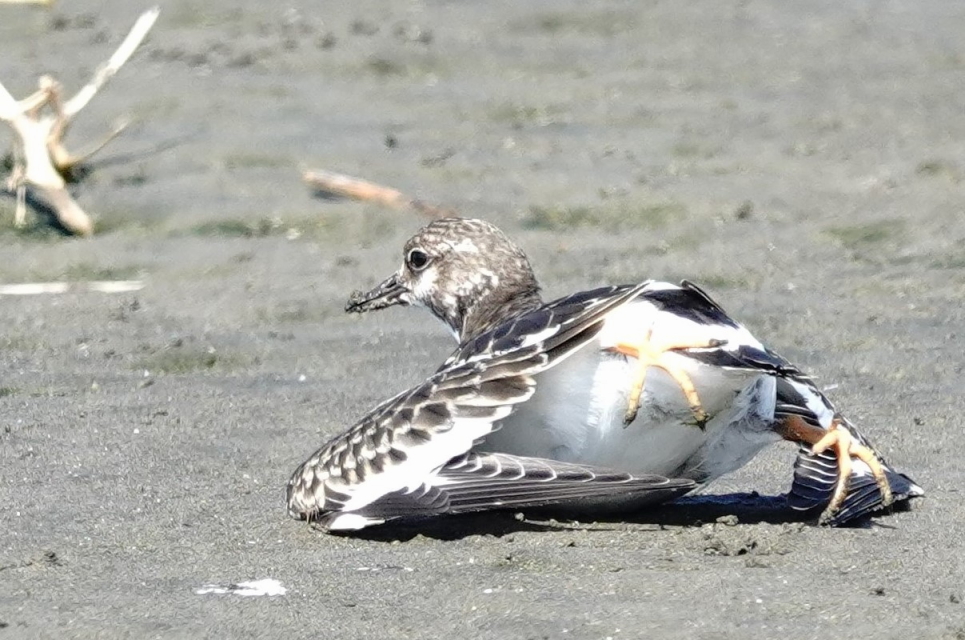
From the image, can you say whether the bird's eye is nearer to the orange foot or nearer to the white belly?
the white belly

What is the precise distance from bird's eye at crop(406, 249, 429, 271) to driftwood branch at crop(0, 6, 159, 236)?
9.54ft

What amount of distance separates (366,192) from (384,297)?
2535mm

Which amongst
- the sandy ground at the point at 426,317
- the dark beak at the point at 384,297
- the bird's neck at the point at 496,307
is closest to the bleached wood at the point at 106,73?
the sandy ground at the point at 426,317

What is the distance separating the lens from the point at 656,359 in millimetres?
4441

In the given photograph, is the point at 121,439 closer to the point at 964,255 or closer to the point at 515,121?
the point at 964,255

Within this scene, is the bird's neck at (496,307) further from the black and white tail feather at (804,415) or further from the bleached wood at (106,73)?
the bleached wood at (106,73)

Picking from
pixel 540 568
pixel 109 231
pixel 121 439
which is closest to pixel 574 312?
pixel 540 568

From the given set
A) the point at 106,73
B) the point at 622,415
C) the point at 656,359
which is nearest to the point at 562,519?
the point at 622,415

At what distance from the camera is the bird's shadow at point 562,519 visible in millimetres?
4660

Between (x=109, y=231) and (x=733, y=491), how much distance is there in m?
4.61

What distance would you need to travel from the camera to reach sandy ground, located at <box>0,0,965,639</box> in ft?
13.5

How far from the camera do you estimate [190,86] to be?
34.2 ft

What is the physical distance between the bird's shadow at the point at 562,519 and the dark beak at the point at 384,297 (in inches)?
70.4

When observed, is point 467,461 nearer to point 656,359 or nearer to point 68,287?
point 656,359
